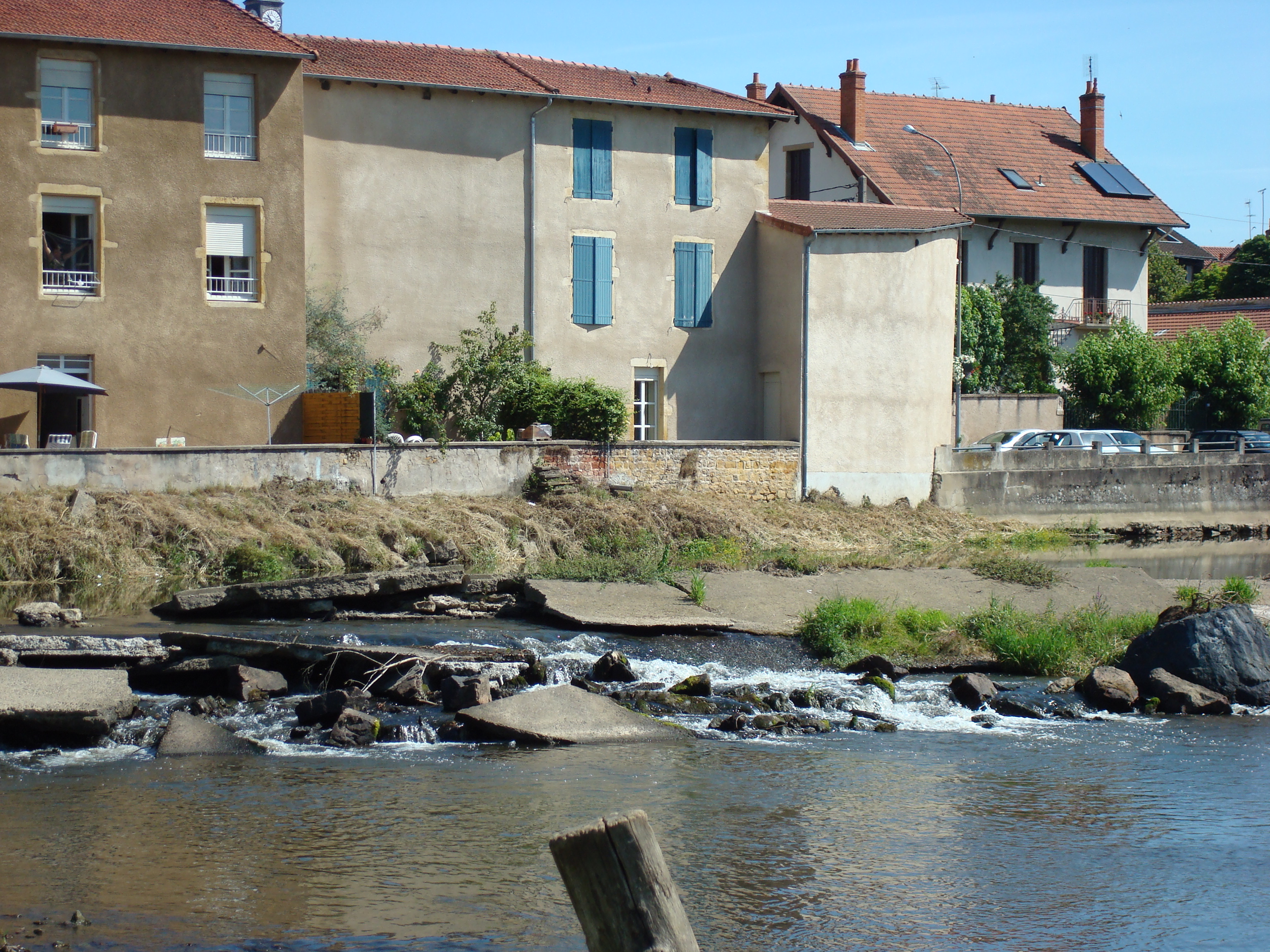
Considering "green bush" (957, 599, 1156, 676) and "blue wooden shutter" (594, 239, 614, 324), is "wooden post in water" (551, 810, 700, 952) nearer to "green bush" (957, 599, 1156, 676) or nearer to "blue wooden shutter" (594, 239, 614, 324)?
"green bush" (957, 599, 1156, 676)

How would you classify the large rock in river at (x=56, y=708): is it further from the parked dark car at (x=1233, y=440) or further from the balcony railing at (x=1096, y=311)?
the balcony railing at (x=1096, y=311)

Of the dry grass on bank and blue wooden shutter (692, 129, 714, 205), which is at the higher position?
blue wooden shutter (692, 129, 714, 205)

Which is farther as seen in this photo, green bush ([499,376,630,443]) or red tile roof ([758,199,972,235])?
red tile roof ([758,199,972,235])

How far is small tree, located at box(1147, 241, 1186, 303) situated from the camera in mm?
61031

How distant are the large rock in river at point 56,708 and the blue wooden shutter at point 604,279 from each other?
1832 cm

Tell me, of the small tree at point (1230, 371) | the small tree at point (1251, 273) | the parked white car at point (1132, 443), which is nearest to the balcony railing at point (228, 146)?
the parked white car at point (1132, 443)

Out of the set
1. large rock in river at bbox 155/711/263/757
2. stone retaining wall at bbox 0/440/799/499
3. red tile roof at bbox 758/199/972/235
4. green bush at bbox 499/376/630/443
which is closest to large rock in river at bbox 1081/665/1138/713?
large rock in river at bbox 155/711/263/757

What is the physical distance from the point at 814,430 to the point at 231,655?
17.0 metres

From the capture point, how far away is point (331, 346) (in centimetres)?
2675

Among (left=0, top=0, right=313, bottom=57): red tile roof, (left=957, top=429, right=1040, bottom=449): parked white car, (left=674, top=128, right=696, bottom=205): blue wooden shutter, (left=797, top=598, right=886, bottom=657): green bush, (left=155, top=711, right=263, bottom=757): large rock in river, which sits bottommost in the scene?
(left=155, top=711, right=263, bottom=757): large rock in river

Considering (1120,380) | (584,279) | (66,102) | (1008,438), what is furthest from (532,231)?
(1120,380)

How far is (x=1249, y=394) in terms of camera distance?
4253cm

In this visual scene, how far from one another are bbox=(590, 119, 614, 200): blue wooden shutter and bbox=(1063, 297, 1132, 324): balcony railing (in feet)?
64.5

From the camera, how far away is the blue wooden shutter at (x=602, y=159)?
29547 mm
